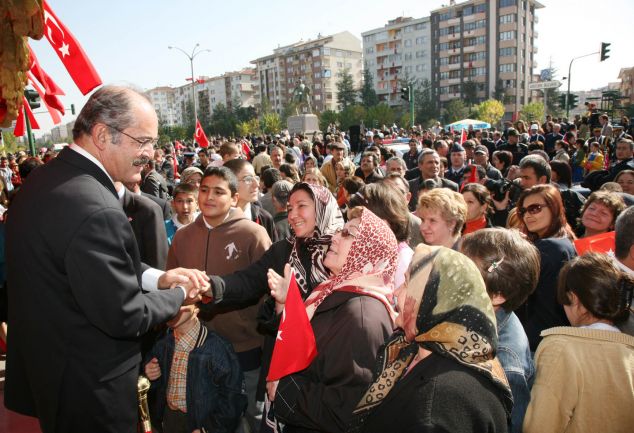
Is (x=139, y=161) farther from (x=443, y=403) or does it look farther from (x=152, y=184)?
(x=152, y=184)

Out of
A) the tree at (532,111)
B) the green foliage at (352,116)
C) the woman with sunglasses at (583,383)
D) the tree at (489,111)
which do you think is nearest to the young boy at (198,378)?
the woman with sunglasses at (583,383)

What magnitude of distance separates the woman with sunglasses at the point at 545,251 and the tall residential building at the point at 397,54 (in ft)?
271

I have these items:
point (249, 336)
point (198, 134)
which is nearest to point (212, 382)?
point (249, 336)

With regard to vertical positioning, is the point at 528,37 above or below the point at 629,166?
above

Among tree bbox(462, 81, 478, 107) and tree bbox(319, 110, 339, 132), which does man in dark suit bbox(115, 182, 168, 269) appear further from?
tree bbox(462, 81, 478, 107)

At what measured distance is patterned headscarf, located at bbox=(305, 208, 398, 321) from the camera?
2.26m

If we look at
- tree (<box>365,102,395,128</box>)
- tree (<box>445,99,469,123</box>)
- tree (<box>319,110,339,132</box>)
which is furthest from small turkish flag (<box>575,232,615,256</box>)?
tree (<box>319,110,339,132</box>)

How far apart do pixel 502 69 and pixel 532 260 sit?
8150 centimetres

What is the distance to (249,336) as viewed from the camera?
359 centimetres

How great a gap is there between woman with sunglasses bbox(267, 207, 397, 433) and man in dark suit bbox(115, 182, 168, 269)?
1.78 meters

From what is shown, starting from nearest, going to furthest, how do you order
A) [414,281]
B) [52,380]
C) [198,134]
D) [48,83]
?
[414,281] < [52,380] < [48,83] < [198,134]

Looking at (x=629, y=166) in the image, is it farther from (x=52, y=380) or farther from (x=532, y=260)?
(x=52, y=380)

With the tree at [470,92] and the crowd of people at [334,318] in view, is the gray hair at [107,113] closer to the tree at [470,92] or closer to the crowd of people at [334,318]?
the crowd of people at [334,318]

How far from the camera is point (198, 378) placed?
280 centimetres
